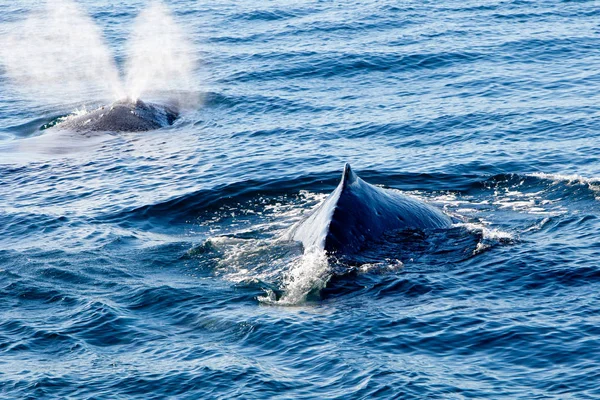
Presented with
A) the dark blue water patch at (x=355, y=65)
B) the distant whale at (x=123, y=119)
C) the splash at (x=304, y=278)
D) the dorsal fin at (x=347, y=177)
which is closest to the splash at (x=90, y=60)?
the distant whale at (x=123, y=119)

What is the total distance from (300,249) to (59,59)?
32.8 m

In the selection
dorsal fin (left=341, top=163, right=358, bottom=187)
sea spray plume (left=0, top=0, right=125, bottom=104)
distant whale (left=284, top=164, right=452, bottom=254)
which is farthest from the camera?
sea spray plume (left=0, top=0, right=125, bottom=104)

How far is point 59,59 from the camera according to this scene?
1930 inches

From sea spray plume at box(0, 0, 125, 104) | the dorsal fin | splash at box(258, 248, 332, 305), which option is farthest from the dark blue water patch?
splash at box(258, 248, 332, 305)

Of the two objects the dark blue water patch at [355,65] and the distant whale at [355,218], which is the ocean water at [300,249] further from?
the distant whale at [355,218]

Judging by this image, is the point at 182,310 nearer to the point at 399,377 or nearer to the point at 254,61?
the point at 399,377

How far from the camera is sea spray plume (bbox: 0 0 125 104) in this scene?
4122cm

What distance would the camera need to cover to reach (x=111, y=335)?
1697 cm

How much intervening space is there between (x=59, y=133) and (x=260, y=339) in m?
18.7

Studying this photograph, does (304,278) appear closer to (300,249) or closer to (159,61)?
(300,249)

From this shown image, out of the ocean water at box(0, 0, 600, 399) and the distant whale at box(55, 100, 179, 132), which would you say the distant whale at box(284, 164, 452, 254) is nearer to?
the ocean water at box(0, 0, 600, 399)

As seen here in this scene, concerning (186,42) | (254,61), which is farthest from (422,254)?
(186,42)

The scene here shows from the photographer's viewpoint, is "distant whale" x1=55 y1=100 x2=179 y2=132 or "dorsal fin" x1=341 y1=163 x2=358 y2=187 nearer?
"dorsal fin" x1=341 y1=163 x2=358 y2=187

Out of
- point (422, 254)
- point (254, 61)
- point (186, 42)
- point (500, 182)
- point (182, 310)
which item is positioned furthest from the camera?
point (186, 42)
